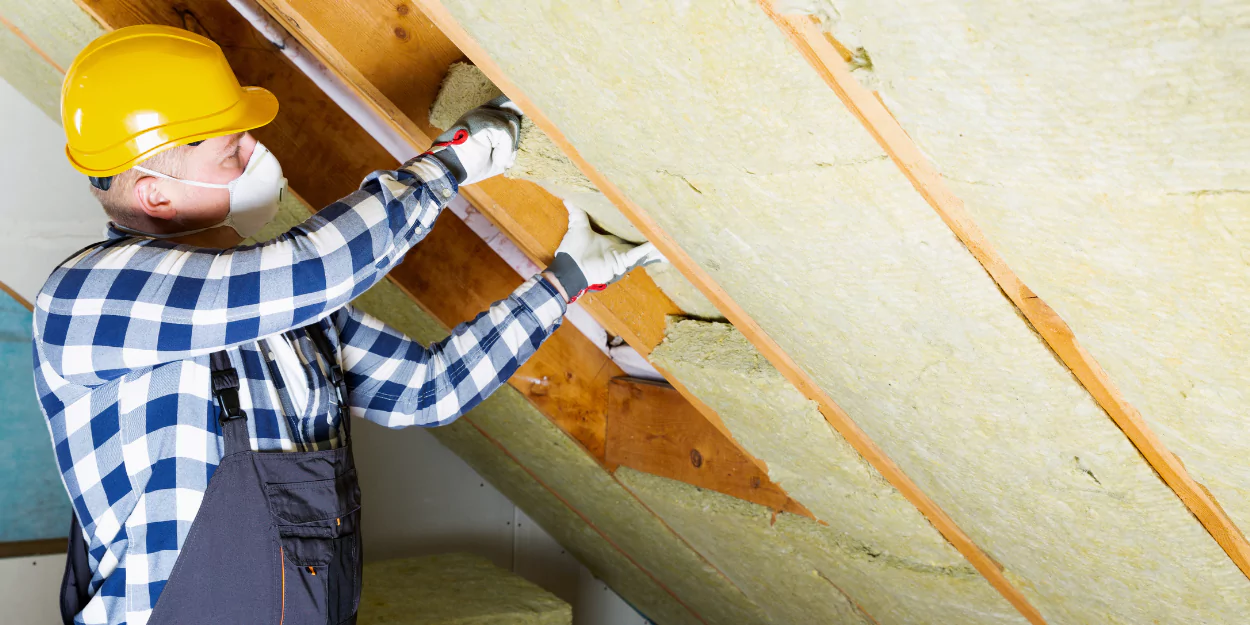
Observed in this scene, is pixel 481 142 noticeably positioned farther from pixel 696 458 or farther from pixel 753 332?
pixel 696 458

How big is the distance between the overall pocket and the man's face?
457 mm

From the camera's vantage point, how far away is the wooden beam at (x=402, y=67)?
1602 millimetres

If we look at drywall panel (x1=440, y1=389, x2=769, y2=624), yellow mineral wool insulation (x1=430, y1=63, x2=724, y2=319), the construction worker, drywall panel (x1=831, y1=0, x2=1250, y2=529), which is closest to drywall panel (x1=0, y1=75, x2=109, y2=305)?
drywall panel (x1=440, y1=389, x2=769, y2=624)

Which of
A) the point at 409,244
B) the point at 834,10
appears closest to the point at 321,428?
the point at 409,244

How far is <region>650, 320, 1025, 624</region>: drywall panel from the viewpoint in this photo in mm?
1681

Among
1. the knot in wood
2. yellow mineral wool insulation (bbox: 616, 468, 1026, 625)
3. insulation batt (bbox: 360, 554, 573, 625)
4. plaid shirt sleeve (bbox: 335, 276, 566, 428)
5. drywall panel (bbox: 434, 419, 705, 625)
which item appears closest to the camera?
plaid shirt sleeve (bbox: 335, 276, 566, 428)

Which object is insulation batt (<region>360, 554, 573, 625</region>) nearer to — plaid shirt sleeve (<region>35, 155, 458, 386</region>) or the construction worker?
the construction worker

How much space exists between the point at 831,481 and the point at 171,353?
4.00 ft

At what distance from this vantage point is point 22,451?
2.72 metres

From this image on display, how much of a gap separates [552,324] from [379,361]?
0.33 meters

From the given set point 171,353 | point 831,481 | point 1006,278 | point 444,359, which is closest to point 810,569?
point 831,481

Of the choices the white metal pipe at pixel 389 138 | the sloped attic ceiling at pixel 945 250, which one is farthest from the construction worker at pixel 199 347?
the white metal pipe at pixel 389 138

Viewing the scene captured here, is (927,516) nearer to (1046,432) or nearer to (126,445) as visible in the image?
(1046,432)

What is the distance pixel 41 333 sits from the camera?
1.25 m
